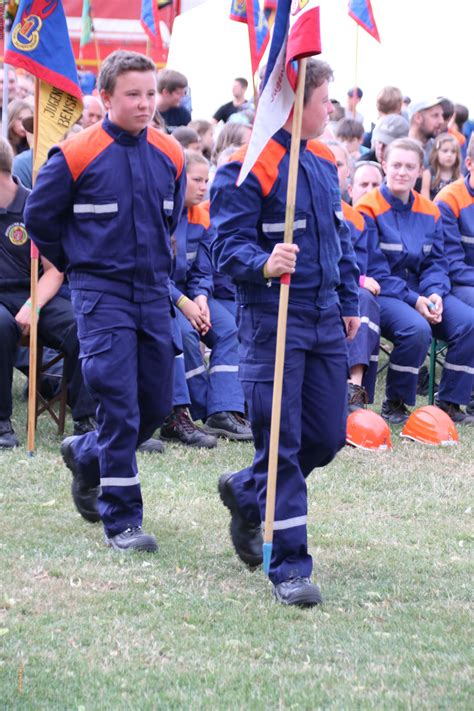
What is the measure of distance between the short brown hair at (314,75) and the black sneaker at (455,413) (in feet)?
16.2

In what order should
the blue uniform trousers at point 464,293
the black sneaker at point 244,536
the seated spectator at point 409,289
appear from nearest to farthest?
the black sneaker at point 244,536, the seated spectator at point 409,289, the blue uniform trousers at point 464,293

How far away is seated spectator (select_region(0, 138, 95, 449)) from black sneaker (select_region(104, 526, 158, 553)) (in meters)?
2.55

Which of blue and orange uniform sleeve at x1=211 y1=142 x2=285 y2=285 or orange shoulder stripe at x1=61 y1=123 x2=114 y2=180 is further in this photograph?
orange shoulder stripe at x1=61 y1=123 x2=114 y2=180

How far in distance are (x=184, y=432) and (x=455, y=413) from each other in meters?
2.38

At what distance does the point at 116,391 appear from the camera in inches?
224

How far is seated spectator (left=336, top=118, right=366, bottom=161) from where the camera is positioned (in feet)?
42.3

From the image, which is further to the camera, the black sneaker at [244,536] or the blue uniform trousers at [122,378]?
the blue uniform trousers at [122,378]

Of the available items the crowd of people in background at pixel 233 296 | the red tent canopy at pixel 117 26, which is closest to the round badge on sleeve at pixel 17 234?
the crowd of people in background at pixel 233 296

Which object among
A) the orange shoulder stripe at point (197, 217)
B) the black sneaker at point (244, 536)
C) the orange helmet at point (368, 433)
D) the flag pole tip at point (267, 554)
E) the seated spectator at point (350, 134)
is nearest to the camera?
the flag pole tip at point (267, 554)

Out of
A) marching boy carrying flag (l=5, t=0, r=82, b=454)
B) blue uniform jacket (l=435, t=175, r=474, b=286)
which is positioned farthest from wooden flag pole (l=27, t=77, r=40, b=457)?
blue uniform jacket (l=435, t=175, r=474, b=286)

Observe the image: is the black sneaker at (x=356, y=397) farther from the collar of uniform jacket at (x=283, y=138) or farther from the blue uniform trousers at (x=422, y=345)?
the collar of uniform jacket at (x=283, y=138)

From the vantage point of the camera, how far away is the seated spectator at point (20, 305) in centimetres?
825

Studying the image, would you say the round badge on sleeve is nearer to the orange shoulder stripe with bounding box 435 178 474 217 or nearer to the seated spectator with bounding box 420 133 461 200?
the orange shoulder stripe with bounding box 435 178 474 217

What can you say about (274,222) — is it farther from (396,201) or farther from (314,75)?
(396,201)
